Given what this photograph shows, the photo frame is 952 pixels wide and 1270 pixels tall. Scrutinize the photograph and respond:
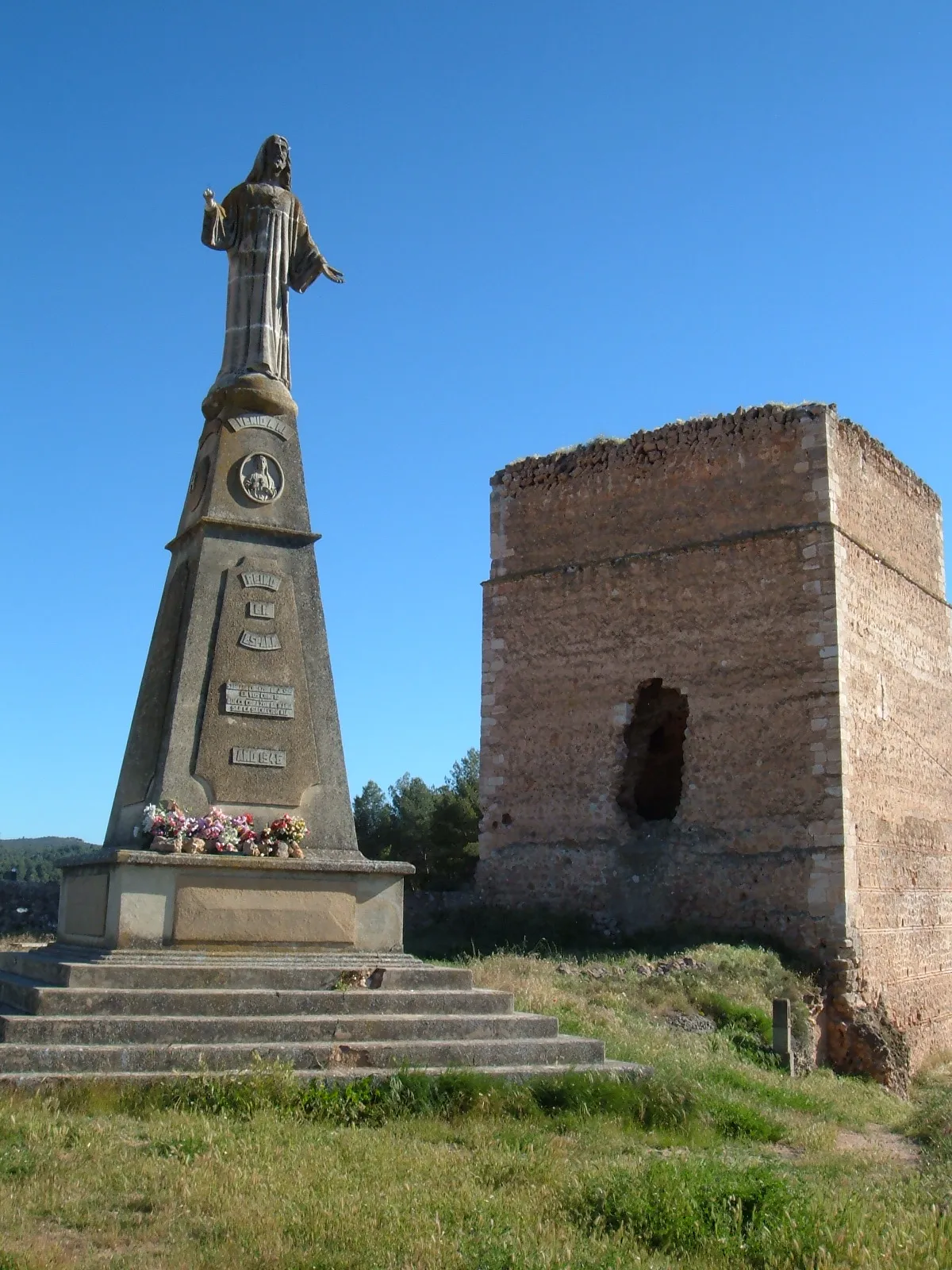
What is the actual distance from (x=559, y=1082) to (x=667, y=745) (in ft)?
42.8

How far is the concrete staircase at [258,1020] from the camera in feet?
20.3

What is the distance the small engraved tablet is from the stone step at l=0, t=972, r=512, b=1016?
5.11 ft

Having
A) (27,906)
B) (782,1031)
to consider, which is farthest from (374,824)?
(782,1031)

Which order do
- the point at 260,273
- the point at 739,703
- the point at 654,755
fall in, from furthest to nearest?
1. the point at 654,755
2. the point at 739,703
3. the point at 260,273

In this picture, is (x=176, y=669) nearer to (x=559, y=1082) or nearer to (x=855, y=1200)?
(x=559, y=1082)

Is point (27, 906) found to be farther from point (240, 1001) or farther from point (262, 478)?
point (240, 1001)

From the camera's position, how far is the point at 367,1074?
6.38 m

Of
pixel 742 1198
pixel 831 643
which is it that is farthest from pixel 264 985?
pixel 831 643

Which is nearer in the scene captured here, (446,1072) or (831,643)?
(446,1072)

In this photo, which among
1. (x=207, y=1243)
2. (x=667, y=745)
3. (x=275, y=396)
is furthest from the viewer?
(x=667, y=745)

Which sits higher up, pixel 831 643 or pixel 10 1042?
pixel 831 643

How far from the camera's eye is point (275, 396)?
880 cm

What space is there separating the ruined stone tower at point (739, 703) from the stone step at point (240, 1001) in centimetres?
958

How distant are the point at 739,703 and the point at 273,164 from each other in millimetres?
10380
